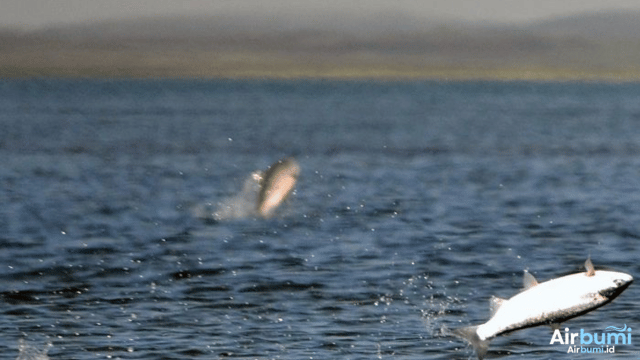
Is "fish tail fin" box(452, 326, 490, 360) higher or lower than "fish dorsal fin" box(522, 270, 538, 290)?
lower

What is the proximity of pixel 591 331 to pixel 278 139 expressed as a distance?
62.9 metres

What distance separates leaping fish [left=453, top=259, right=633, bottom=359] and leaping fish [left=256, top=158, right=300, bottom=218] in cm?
1585

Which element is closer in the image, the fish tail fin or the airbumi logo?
the fish tail fin

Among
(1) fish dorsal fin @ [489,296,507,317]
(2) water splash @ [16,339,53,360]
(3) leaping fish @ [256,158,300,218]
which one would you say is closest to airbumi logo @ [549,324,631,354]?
(1) fish dorsal fin @ [489,296,507,317]

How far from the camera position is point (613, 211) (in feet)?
114

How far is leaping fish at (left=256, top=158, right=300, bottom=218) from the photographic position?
30344 mm

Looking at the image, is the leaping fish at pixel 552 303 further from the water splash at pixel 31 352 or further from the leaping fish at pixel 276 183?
the leaping fish at pixel 276 183

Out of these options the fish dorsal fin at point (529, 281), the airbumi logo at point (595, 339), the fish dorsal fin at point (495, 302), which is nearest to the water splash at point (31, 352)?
the fish dorsal fin at point (495, 302)

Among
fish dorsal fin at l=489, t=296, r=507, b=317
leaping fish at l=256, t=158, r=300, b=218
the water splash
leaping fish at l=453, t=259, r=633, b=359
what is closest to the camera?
leaping fish at l=453, t=259, r=633, b=359

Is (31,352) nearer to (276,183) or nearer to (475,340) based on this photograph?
(475,340)

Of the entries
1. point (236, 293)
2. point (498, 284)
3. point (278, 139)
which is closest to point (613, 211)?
point (498, 284)

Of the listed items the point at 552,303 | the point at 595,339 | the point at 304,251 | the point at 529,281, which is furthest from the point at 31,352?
the point at 304,251

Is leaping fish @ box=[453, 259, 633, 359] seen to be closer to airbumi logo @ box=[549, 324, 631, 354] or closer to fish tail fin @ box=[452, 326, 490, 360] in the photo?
fish tail fin @ box=[452, 326, 490, 360]

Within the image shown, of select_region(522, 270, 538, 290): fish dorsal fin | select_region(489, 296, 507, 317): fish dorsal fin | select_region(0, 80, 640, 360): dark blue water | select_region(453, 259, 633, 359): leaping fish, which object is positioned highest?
select_region(0, 80, 640, 360): dark blue water
